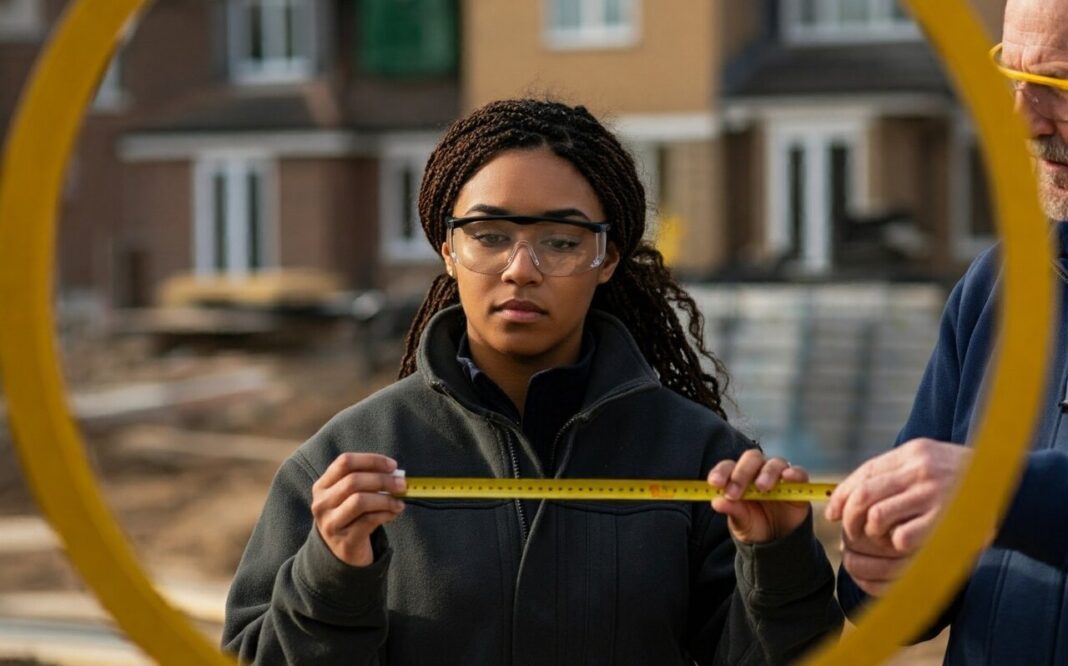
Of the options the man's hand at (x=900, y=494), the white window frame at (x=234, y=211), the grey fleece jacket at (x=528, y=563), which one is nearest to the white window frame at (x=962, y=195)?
the white window frame at (x=234, y=211)

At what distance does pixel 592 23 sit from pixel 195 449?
12.6m

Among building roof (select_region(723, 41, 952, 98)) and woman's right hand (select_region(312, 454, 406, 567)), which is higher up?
building roof (select_region(723, 41, 952, 98))

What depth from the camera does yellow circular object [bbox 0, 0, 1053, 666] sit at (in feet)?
6.82

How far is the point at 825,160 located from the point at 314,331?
947 centimetres

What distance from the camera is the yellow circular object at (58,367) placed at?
208 cm

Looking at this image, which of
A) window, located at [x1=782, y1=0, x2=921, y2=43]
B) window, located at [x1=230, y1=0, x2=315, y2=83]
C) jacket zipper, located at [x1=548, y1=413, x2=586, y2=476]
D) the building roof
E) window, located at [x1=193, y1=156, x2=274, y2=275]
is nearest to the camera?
jacket zipper, located at [x1=548, y1=413, x2=586, y2=476]

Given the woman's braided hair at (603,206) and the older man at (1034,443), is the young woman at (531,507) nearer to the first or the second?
the woman's braided hair at (603,206)

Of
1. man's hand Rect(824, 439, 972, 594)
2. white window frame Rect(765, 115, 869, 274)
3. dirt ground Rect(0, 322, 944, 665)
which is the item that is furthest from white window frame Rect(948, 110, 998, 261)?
man's hand Rect(824, 439, 972, 594)

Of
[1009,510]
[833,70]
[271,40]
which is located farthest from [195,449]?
[1009,510]

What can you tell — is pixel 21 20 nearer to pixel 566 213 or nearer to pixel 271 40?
pixel 271 40

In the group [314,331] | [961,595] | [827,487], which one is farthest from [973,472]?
[314,331]

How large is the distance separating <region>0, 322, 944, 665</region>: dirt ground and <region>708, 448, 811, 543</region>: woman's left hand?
4516mm

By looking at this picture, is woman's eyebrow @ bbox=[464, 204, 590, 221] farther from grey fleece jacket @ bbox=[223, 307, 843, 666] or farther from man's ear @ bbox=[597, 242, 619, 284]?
grey fleece jacket @ bbox=[223, 307, 843, 666]

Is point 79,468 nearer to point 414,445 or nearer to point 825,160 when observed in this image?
point 414,445
